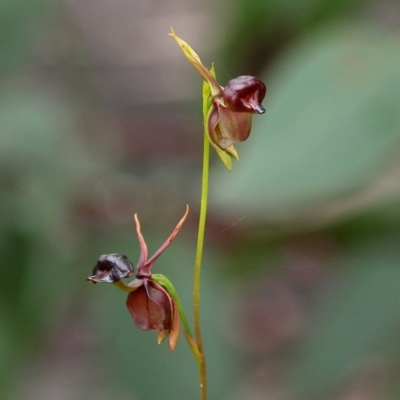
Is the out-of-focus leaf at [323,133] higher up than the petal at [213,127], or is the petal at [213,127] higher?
the out-of-focus leaf at [323,133]

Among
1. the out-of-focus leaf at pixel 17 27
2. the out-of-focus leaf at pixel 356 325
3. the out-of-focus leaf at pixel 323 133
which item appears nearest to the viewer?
the out-of-focus leaf at pixel 323 133

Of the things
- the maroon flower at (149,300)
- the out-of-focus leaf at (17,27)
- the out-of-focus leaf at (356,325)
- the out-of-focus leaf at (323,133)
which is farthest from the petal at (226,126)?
the out-of-focus leaf at (17,27)

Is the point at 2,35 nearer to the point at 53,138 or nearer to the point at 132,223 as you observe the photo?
the point at 53,138

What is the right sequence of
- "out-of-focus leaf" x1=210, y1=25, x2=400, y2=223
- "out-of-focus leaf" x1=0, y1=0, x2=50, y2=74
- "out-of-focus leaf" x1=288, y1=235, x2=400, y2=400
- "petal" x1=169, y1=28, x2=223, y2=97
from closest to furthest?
"petal" x1=169, y1=28, x2=223, y2=97, "out-of-focus leaf" x1=210, y1=25, x2=400, y2=223, "out-of-focus leaf" x1=288, y1=235, x2=400, y2=400, "out-of-focus leaf" x1=0, y1=0, x2=50, y2=74

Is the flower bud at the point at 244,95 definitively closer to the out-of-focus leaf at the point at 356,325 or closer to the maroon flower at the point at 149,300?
the maroon flower at the point at 149,300

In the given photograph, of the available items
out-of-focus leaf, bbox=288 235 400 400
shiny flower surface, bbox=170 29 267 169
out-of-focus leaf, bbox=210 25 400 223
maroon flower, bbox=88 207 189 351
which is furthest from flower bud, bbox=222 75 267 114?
out-of-focus leaf, bbox=288 235 400 400

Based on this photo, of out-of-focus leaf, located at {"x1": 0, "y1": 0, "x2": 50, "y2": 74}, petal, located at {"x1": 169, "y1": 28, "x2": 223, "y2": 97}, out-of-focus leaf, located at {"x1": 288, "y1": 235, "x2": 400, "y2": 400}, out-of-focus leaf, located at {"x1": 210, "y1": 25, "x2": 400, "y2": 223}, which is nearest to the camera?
petal, located at {"x1": 169, "y1": 28, "x2": 223, "y2": 97}

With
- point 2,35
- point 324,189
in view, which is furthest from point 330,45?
point 2,35

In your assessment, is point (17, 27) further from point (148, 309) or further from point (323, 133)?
point (148, 309)

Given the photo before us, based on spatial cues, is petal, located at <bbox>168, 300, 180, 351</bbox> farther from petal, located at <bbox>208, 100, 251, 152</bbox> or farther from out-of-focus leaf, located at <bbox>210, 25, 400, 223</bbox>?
out-of-focus leaf, located at <bbox>210, 25, 400, 223</bbox>

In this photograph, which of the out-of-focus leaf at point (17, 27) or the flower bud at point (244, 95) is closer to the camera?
the flower bud at point (244, 95)
